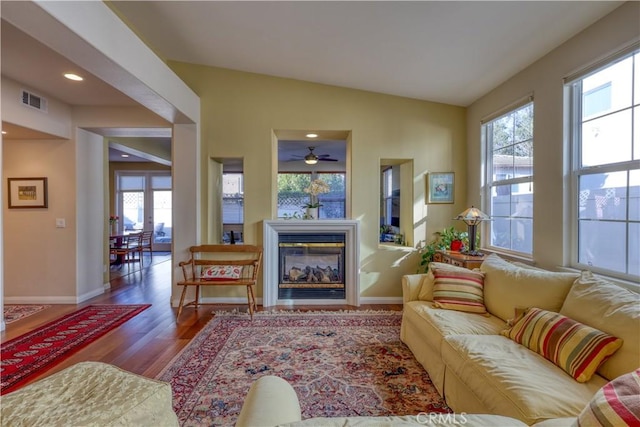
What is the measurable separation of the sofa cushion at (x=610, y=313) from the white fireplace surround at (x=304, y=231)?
2.29 m

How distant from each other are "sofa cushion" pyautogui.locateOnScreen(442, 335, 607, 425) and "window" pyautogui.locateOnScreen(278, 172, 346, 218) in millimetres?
5009

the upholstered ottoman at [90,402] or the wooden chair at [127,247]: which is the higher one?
the upholstered ottoman at [90,402]

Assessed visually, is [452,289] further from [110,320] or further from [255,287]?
[110,320]

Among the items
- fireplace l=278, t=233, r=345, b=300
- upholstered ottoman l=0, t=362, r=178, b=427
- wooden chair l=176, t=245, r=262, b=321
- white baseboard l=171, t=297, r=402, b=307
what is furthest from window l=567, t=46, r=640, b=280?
wooden chair l=176, t=245, r=262, b=321

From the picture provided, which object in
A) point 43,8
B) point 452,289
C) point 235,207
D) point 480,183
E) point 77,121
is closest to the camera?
point 43,8

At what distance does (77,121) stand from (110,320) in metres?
2.73

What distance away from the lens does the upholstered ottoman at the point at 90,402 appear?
2.74ft

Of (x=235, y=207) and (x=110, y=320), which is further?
(x=235, y=207)

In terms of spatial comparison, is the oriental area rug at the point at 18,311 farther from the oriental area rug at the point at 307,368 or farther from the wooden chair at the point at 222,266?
the oriental area rug at the point at 307,368

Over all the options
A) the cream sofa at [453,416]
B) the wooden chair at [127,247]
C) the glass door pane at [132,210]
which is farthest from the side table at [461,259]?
the glass door pane at [132,210]

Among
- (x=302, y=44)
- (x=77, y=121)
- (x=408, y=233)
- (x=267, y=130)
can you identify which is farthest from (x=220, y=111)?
(x=408, y=233)

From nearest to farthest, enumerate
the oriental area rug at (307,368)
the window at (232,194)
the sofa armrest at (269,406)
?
the sofa armrest at (269,406)
the oriental area rug at (307,368)
the window at (232,194)

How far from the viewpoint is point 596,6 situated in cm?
199

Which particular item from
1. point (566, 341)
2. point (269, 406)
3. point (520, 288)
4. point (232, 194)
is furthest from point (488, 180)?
point (232, 194)
